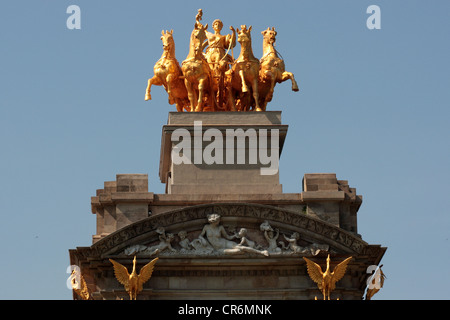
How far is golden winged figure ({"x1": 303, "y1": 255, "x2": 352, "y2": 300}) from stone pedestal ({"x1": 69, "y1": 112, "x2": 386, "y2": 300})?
40cm

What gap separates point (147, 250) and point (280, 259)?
5528mm

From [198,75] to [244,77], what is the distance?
2074 mm

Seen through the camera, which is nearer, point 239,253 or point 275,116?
point 239,253

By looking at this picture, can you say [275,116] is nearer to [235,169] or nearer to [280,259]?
[235,169]

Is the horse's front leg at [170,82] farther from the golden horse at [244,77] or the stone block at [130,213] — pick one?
the stone block at [130,213]

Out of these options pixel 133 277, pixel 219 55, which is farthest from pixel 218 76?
pixel 133 277

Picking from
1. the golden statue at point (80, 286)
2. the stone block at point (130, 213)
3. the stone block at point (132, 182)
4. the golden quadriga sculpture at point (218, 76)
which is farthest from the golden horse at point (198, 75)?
the golden statue at point (80, 286)

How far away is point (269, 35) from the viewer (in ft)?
247

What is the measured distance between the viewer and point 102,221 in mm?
70188

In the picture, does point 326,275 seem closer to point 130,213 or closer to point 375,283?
point 375,283

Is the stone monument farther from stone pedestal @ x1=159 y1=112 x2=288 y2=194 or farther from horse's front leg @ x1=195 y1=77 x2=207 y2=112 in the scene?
horse's front leg @ x1=195 y1=77 x2=207 y2=112

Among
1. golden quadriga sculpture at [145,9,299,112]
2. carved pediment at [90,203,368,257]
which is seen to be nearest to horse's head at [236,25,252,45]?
golden quadriga sculpture at [145,9,299,112]
